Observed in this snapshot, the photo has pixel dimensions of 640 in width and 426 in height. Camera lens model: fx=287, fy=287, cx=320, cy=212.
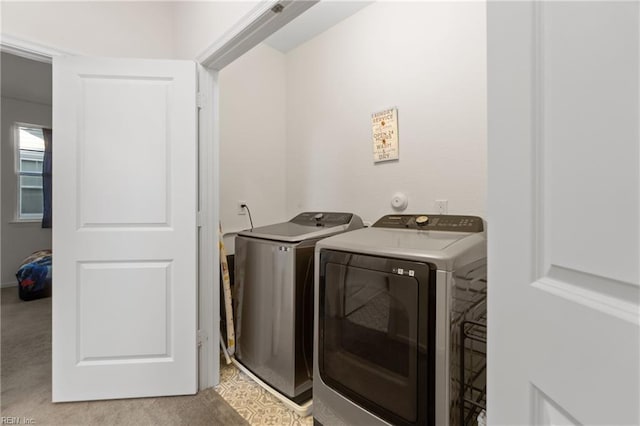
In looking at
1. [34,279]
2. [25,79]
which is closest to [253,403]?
[34,279]

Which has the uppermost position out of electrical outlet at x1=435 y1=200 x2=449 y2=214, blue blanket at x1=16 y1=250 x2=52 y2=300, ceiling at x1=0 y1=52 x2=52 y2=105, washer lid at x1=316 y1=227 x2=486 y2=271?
ceiling at x1=0 y1=52 x2=52 y2=105

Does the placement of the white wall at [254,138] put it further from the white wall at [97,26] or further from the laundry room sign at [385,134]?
the laundry room sign at [385,134]

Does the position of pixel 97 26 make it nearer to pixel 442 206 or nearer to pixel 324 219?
pixel 324 219

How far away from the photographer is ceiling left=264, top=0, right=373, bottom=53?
2.15 meters

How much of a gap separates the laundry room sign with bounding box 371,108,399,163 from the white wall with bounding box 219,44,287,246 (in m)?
1.04

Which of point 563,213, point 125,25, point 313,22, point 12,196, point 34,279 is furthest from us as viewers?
point 12,196

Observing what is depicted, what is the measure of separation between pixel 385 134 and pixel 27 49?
2.17 m

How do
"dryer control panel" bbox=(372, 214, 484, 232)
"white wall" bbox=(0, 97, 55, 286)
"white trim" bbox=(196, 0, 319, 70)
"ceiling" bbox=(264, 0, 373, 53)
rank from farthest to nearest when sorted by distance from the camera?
"white wall" bbox=(0, 97, 55, 286), "ceiling" bbox=(264, 0, 373, 53), "dryer control panel" bbox=(372, 214, 484, 232), "white trim" bbox=(196, 0, 319, 70)

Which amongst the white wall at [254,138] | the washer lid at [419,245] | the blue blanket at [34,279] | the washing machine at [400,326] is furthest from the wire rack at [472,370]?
the blue blanket at [34,279]

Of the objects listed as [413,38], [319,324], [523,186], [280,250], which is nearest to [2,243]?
[280,250]

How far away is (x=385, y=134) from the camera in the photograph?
6.70 feet
